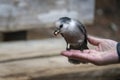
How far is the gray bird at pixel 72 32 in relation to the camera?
1.50 m

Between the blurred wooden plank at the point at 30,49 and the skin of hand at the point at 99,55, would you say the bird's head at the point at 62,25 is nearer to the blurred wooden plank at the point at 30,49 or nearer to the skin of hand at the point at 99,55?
the skin of hand at the point at 99,55

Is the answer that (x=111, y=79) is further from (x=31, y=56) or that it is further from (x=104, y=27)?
(x=104, y=27)

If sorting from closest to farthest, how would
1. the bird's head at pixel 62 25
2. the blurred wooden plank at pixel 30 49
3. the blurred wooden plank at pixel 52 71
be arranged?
the bird's head at pixel 62 25
the blurred wooden plank at pixel 52 71
the blurred wooden plank at pixel 30 49

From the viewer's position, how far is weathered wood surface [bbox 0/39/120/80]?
195 cm

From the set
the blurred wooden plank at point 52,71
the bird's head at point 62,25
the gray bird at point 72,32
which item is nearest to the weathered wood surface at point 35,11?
the blurred wooden plank at point 52,71

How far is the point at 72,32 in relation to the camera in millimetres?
1532

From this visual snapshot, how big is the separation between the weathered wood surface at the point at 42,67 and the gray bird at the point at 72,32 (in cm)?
35

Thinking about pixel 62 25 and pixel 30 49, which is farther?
pixel 30 49

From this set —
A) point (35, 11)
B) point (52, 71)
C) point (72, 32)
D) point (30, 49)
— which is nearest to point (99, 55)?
point (72, 32)

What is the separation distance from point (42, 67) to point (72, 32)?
1.90ft

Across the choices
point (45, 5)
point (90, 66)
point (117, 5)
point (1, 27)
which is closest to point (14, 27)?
point (1, 27)

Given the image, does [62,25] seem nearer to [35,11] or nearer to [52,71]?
[52,71]

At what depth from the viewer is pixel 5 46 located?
2426mm

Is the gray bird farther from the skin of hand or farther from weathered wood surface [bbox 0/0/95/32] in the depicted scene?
weathered wood surface [bbox 0/0/95/32]
